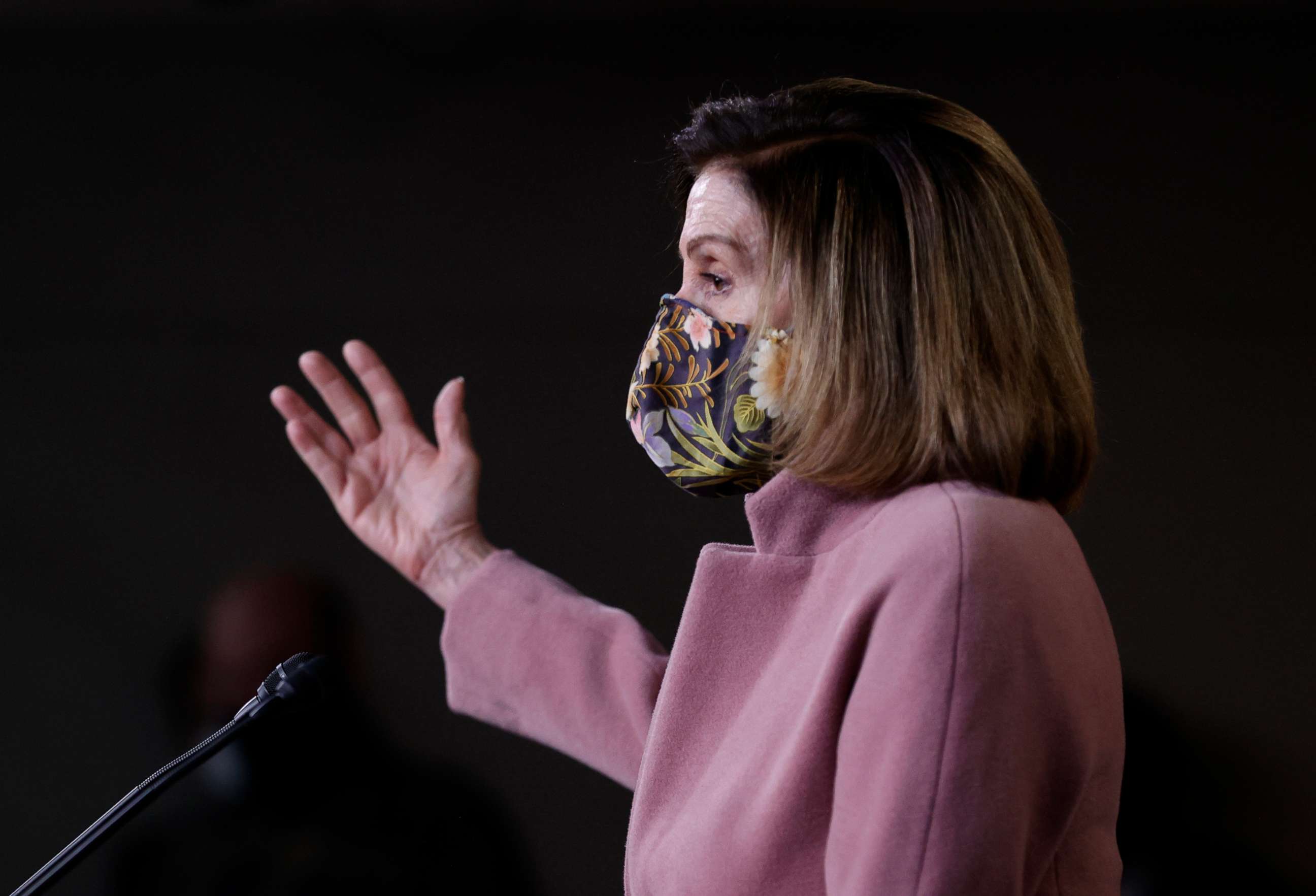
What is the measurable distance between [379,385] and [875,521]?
742 millimetres

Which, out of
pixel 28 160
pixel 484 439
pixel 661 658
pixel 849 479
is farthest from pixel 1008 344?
pixel 28 160

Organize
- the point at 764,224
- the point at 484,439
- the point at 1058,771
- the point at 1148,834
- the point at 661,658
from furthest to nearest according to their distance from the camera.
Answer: the point at 484,439, the point at 1148,834, the point at 661,658, the point at 764,224, the point at 1058,771

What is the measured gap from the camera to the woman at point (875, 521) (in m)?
0.70

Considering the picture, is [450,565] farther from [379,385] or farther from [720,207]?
[720,207]

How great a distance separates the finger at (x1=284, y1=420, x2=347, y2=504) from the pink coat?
547 millimetres

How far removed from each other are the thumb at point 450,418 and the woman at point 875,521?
0.40m

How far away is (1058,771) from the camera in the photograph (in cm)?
73

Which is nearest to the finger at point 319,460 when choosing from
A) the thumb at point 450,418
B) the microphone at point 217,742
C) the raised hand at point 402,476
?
the raised hand at point 402,476

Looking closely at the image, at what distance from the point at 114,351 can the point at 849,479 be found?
1.11 metres

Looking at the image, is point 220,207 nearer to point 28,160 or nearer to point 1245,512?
point 28,160

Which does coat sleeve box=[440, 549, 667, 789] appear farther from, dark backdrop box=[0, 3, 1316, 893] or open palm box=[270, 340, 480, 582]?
dark backdrop box=[0, 3, 1316, 893]

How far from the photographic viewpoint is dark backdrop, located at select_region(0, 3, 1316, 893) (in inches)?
52.3

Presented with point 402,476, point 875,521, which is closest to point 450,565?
point 402,476

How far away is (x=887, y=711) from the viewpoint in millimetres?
707
